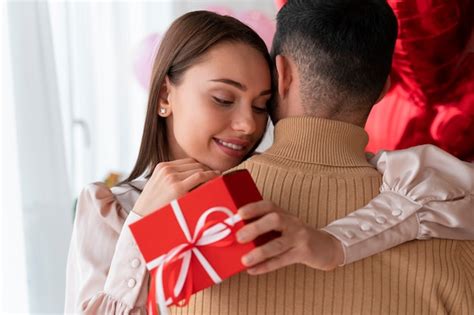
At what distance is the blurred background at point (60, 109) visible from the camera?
251 centimetres

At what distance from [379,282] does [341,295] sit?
0.06 m

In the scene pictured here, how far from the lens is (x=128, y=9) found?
2715mm

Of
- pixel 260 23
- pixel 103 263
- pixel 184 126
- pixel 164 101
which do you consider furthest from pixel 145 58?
pixel 103 263

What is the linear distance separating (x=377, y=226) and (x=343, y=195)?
73 mm

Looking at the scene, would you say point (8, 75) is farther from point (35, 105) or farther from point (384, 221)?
point (384, 221)

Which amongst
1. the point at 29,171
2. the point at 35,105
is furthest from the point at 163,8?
the point at 29,171

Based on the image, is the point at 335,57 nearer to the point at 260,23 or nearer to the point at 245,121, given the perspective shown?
the point at 245,121

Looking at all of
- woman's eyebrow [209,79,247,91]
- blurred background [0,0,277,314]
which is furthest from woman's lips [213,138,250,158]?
blurred background [0,0,277,314]

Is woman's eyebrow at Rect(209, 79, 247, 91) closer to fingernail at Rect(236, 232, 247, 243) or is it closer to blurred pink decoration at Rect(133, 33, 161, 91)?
fingernail at Rect(236, 232, 247, 243)

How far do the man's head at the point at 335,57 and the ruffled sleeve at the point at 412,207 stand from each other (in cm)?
11

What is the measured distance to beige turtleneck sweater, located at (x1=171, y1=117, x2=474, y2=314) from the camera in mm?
1001

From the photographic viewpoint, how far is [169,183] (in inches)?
42.3

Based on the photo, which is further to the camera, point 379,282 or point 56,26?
point 56,26

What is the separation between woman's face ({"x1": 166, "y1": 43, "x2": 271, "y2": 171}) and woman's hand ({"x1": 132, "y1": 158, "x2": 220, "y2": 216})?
154 millimetres
